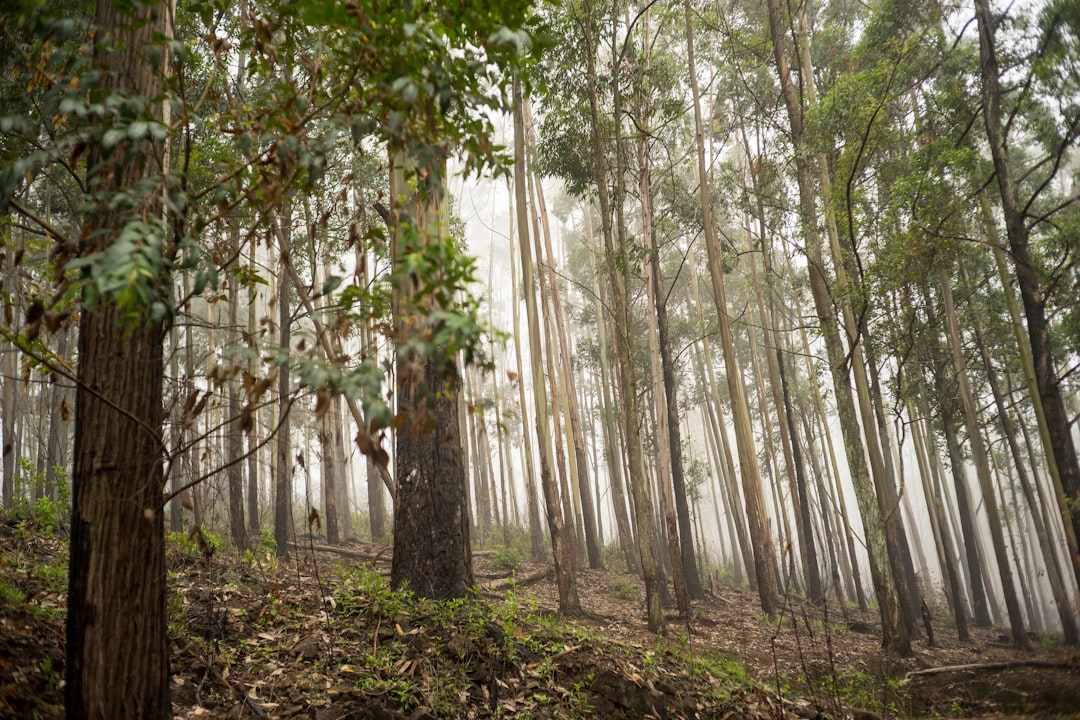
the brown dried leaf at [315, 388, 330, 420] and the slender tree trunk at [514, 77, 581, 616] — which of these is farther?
the slender tree trunk at [514, 77, 581, 616]

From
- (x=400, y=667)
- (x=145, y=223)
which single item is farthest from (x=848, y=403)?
(x=145, y=223)

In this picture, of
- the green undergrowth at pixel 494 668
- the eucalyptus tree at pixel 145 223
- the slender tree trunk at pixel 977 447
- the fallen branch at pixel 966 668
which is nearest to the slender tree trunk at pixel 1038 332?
the fallen branch at pixel 966 668

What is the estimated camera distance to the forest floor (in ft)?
11.0

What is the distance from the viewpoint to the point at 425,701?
3623 mm

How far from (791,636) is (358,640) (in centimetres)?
819

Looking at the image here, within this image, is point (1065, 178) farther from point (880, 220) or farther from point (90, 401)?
point (90, 401)

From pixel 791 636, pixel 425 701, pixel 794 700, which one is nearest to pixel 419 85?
pixel 425 701

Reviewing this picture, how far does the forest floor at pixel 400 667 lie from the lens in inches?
132

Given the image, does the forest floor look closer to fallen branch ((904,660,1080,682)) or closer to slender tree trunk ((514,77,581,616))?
fallen branch ((904,660,1080,682))

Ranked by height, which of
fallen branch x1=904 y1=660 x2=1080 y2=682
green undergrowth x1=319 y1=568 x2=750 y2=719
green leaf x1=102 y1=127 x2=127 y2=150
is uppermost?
green leaf x1=102 y1=127 x2=127 y2=150

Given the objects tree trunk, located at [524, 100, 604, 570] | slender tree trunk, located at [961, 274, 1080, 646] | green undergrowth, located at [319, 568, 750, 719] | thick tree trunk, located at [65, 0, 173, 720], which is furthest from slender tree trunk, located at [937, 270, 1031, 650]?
thick tree trunk, located at [65, 0, 173, 720]

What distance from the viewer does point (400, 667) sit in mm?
3916

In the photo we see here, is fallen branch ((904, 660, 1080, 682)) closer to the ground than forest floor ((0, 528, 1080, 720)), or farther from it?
closer to the ground

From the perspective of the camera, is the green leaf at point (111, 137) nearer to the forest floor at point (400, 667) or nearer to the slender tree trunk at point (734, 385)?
the forest floor at point (400, 667)
